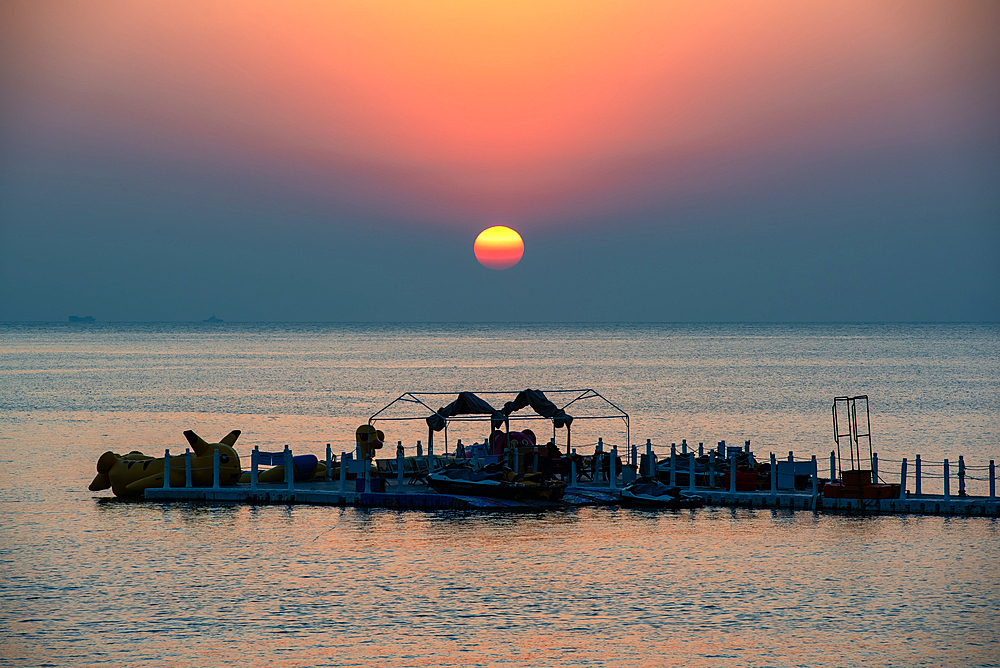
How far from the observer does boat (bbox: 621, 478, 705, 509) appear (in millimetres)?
39688

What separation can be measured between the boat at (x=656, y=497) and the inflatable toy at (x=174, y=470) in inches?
614

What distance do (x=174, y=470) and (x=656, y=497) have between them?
19.1 m

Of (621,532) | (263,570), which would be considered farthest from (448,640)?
(621,532)

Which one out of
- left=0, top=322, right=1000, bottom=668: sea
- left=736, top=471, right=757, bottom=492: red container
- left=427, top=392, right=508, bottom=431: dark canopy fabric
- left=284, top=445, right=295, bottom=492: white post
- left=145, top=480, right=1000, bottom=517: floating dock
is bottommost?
left=0, top=322, right=1000, bottom=668: sea

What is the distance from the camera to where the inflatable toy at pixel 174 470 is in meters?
43.5

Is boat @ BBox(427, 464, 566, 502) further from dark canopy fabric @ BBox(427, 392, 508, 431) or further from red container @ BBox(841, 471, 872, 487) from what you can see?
red container @ BBox(841, 471, 872, 487)

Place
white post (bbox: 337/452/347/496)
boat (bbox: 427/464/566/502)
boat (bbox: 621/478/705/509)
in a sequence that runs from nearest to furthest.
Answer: boat (bbox: 621/478/705/509)
boat (bbox: 427/464/566/502)
white post (bbox: 337/452/347/496)

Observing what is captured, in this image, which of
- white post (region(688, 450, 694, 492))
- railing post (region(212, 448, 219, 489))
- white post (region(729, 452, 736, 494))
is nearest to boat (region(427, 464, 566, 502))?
white post (region(688, 450, 694, 492))

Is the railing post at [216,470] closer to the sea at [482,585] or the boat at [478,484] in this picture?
the sea at [482,585]

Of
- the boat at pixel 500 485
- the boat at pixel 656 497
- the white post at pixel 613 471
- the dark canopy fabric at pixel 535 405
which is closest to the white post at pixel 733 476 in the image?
the boat at pixel 656 497

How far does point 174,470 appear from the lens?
4381 cm

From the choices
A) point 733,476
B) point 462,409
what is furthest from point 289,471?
point 733,476

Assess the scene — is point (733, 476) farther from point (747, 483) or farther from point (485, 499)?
point (485, 499)

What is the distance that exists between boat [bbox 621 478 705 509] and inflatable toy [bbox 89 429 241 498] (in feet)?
51.2
